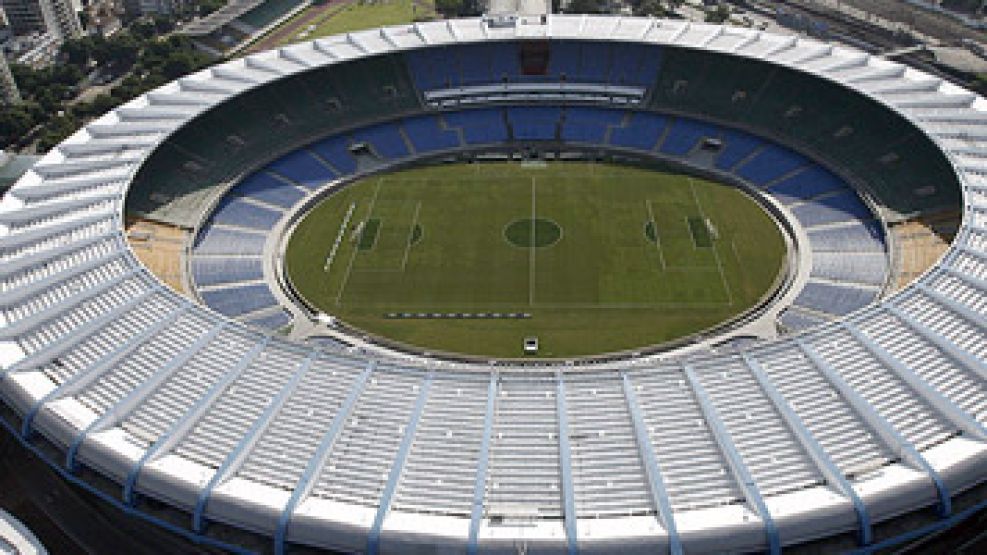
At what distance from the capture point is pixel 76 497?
1663 inches

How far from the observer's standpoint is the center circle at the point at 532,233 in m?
68.7

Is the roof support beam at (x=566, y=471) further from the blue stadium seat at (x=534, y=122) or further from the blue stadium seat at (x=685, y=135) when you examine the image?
the blue stadium seat at (x=534, y=122)

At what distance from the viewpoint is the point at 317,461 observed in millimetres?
30734

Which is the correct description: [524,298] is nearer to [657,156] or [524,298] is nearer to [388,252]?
[388,252]

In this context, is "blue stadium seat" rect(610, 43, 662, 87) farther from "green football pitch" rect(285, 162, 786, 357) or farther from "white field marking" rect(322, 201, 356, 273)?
"white field marking" rect(322, 201, 356, 273)

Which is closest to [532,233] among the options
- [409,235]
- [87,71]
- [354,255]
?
[409,235]

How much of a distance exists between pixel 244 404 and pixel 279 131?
51284mm

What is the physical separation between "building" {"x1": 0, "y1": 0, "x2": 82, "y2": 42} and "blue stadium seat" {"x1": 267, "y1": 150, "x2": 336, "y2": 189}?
84691mm

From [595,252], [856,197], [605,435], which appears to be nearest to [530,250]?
[595,252]

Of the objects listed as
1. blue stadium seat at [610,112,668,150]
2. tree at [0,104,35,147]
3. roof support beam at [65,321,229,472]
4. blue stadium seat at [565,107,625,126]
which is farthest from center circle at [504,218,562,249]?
tree at [0,104,35,147]

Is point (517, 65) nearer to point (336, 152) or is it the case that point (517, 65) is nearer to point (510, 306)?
point (336, 152)

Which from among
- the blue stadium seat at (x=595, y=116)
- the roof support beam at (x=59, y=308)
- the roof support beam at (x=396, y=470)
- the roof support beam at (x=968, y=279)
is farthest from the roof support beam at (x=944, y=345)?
the blue stadium seat at (x=595, y=116)

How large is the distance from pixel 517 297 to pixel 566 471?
32.0 m

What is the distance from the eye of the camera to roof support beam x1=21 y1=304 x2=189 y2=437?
3447 centimetres
